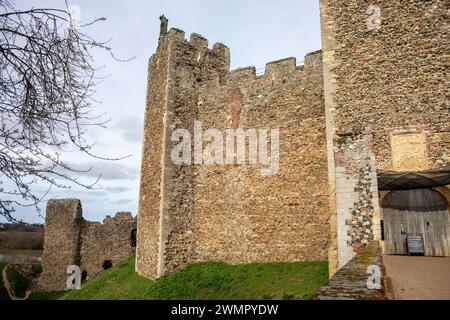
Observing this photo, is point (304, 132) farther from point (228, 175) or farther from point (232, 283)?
point (232, 283)

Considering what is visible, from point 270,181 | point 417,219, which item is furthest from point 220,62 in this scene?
point 417,219

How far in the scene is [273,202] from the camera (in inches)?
502

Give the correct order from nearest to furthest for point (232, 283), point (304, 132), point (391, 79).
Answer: point (391, 79)
point (232, 283)
point (304, 132)

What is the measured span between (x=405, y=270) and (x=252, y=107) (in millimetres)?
8034

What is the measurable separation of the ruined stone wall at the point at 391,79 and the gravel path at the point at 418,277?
170cm

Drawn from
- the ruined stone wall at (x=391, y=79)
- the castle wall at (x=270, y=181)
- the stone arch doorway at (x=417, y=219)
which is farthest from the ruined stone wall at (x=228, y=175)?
the stone arch doorway at (x=417, y=219)

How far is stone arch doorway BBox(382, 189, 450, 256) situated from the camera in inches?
374

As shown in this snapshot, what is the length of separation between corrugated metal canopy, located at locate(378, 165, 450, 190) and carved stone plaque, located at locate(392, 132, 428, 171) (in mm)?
157

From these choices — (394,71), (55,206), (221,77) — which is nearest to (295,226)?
(394,71)

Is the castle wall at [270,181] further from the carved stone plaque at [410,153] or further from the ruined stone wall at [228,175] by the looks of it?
the carved stone plaque at [410,153]

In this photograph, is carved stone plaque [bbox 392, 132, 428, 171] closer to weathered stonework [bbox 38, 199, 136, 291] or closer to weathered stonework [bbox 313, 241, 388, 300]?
weathered stonework [bbox 313, 241, 388, 300]

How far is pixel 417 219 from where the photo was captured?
32.5 ft

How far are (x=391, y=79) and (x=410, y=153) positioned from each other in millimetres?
2121
